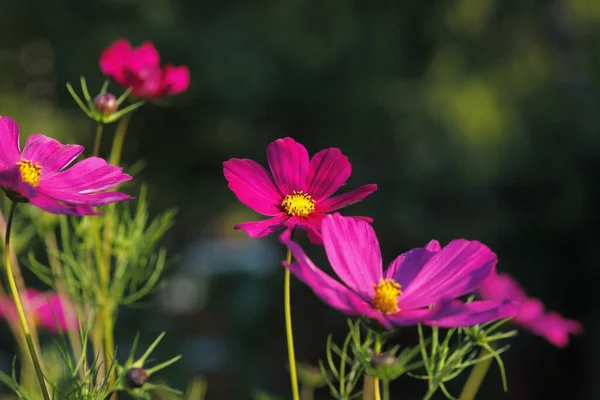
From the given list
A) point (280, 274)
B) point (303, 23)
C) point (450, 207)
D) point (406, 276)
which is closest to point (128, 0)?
point (303, 23)

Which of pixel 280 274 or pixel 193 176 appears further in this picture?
pixel 193 176

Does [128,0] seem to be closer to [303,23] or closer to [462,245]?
[303,23]

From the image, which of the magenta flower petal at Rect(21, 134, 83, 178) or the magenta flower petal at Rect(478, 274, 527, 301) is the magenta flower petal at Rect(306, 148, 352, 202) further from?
the magenta flower petal at Rect(478, 274, 527, 301)

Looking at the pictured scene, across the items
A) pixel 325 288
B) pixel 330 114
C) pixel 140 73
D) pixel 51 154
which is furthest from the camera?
pixel 330 114

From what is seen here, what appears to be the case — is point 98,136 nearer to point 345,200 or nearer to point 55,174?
point 55,174

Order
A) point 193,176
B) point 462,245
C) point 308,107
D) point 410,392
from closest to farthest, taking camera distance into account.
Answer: point 462,245 < point 410,392 < point 308,107 < point 193,176

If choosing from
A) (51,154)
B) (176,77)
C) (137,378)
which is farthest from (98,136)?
(176,77)

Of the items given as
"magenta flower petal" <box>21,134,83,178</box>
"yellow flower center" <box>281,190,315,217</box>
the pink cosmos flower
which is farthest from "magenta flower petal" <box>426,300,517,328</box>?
the pink cosmos flower

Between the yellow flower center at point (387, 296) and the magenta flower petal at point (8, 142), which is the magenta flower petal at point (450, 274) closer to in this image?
the yellow flower center at point (387, 296)

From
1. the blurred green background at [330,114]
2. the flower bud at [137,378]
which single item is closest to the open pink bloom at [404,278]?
the flower bud at [137,378]
